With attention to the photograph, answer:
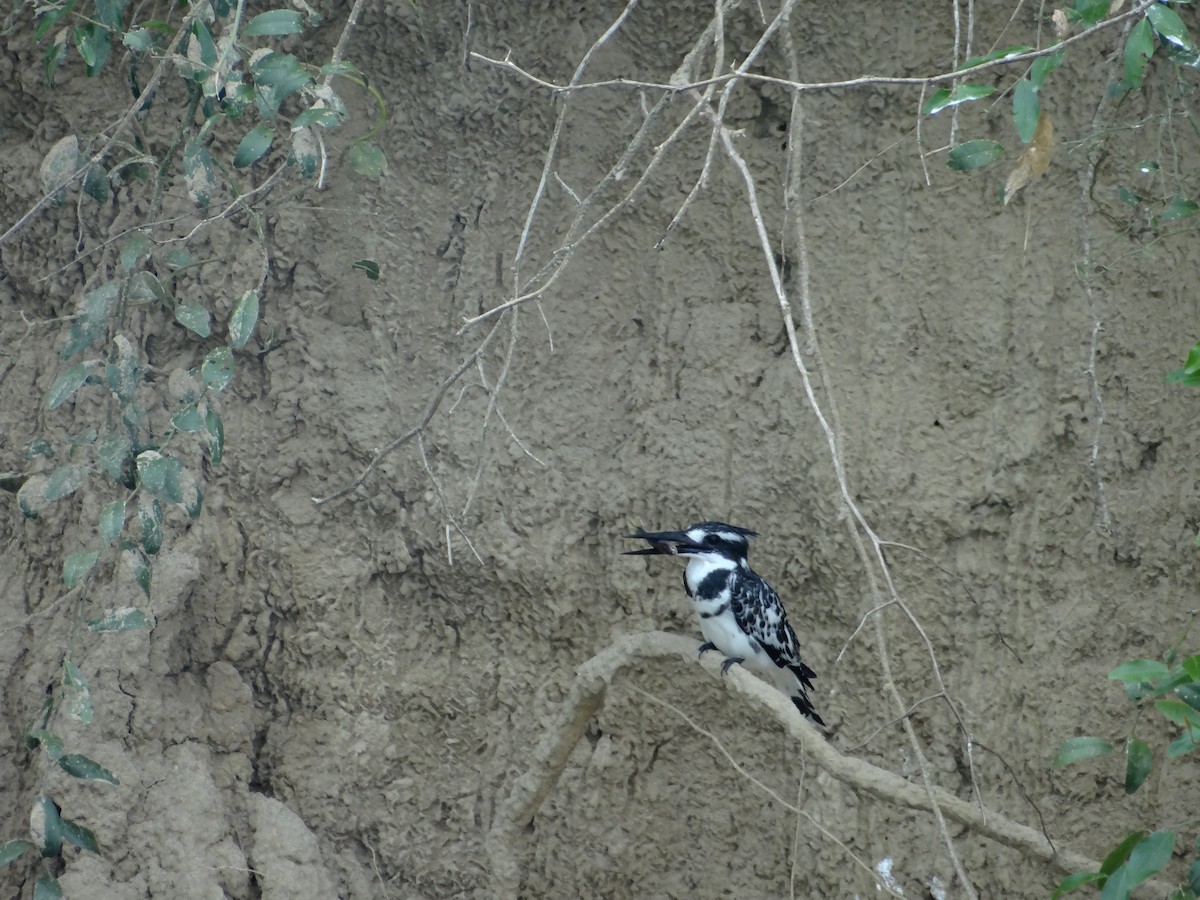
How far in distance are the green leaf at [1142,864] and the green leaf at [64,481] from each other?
6.26 ft

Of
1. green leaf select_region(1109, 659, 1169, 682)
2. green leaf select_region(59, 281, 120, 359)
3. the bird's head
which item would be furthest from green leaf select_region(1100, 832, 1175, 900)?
green leaf select_region(59, 281, 120, 359)

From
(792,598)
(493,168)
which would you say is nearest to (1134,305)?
(792,598)

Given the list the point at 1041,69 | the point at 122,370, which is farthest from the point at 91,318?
the point at 1041,69

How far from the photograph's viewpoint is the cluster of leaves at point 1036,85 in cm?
197

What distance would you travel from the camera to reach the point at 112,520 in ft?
7.60

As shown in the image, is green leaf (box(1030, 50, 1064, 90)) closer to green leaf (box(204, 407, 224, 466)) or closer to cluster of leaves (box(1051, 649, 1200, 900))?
cluster of leaves (box(1051, 649, 1200, 900))

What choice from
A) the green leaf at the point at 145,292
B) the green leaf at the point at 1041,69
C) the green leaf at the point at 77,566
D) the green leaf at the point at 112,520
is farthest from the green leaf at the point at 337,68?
the green leaf at the point at 1041,69

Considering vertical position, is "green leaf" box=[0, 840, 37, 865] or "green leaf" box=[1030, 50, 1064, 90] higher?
"green leaf" box=[1030, 50, 1064, 90]

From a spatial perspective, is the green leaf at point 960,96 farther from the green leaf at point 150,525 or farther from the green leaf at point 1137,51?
the green leaf at point 150,525

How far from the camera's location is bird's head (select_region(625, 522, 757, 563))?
310 cm

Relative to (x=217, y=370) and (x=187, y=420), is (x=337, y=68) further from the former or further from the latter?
(x=187, y=420)

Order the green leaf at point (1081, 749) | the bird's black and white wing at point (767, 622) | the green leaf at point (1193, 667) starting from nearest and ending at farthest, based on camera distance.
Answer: the green leaf at point (1193, 667) < the green leaf at point (1081, 749) < the bird's black and white wing at point (767, 622)

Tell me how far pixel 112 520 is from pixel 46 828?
67cm

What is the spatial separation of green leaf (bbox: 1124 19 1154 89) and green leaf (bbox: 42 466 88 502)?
2036 millimetres
